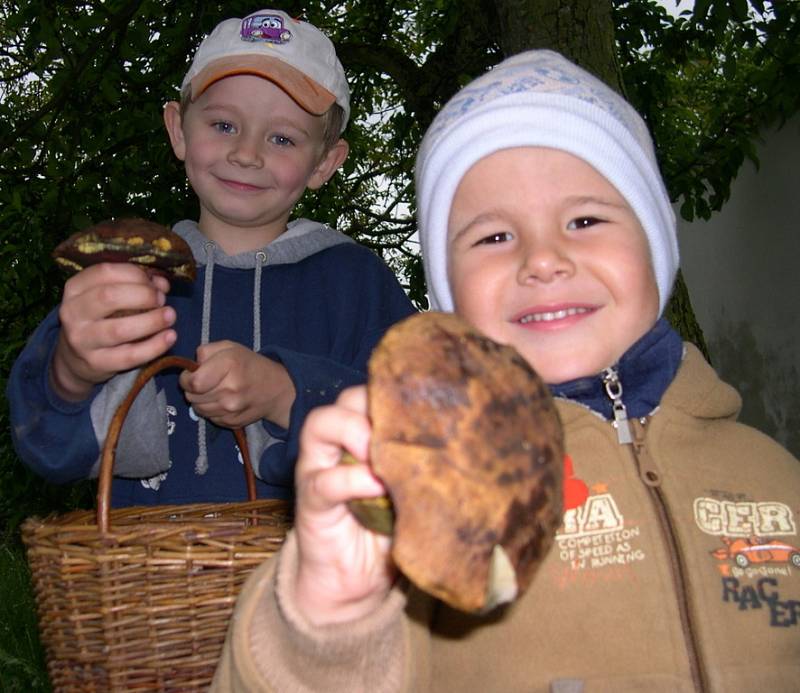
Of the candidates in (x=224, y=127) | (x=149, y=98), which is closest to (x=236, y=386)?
(x=224, y=127)

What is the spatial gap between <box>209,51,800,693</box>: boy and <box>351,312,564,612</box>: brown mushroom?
0.09 meters

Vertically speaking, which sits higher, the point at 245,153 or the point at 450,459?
the point at 245,153

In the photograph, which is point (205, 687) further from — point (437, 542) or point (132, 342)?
point (437, 542)

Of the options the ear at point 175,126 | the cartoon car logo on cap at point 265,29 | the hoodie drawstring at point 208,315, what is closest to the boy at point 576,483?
the hoodie drawstring at point 208,315

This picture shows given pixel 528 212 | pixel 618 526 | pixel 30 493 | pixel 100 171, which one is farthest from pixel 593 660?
pixel 30 493

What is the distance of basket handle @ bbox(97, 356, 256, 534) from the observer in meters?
1.66

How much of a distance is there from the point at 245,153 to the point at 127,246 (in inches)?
28.9

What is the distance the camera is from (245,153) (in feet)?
8.27

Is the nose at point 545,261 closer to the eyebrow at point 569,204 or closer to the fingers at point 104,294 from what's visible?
the eyebrow at point 569,204

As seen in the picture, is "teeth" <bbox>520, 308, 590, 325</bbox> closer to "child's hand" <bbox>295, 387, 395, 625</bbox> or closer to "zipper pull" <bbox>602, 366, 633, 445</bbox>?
"zipper pull" <bbox>602, 366, 633, 445</bbox>

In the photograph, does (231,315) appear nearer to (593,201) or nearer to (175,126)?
(175,126)

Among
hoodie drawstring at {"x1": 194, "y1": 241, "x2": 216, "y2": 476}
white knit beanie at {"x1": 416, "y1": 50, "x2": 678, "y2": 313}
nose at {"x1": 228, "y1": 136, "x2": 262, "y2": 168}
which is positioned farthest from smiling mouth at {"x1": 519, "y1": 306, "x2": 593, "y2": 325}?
nose at {"x1": 228, "y1": 136, "x2": 262, "y2": 168}

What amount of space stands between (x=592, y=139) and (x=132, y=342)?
109 centimetres

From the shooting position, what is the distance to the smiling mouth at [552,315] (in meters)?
1.67
